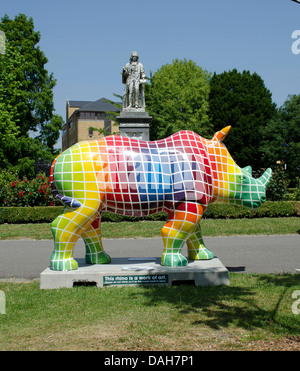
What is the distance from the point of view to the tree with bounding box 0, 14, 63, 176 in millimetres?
24156

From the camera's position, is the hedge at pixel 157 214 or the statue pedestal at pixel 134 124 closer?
the hedge at pixel 157 214

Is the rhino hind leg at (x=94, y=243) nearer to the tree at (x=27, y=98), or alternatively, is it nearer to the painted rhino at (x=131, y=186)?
the painted rhino at (x=131, y=186)

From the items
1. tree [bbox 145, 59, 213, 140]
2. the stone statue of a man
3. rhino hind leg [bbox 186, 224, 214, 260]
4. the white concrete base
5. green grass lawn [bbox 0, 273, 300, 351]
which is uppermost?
tree [bbox 145, 59, 213, 140]

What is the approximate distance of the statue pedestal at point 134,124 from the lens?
1530 centimetres

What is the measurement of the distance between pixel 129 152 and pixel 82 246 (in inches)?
234

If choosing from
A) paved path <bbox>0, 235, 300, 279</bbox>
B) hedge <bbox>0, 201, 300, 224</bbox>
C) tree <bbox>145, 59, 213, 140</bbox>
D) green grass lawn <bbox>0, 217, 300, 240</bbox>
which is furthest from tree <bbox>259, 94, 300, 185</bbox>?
paved path <bbox>0, 235, 300, 279</bbox>

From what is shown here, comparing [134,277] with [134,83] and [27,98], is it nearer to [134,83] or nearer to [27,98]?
[134,83]

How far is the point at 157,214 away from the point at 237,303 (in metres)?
9.57

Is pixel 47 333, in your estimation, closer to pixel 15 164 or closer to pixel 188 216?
pixel 188 216

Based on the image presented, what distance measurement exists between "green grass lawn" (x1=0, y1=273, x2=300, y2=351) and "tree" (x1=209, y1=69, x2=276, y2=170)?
28.1m

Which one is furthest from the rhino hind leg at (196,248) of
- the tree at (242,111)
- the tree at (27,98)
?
the tree at (242,111)

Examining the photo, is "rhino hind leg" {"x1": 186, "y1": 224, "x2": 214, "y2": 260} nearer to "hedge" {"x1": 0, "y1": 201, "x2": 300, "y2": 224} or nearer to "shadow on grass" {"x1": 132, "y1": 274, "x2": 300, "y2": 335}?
"shadow on grass" {"x1": 132, "y1": 274, "x2": 300, "y2": 335}

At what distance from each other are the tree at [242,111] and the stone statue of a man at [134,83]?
19422mm

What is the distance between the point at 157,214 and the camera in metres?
15.1
